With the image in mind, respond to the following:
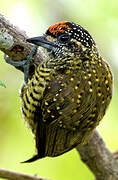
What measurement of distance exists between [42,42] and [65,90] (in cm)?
44

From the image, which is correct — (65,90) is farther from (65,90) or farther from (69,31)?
(69,31)

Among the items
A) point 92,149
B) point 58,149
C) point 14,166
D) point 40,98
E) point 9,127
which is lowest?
point 14,166

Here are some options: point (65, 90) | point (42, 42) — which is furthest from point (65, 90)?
point (42, 42)

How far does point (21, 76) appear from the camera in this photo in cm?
542

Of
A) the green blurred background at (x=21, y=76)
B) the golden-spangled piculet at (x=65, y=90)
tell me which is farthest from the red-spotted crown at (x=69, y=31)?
the green blurred background at (x=21, y=76)

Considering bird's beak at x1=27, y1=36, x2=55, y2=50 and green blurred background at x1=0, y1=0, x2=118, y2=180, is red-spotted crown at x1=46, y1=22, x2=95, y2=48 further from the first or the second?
green blurred background at x1=0, y1=0, x2=118, y2=180

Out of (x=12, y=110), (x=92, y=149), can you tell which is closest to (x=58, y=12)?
(x=12, y=110)

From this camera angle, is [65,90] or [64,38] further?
[64,38]

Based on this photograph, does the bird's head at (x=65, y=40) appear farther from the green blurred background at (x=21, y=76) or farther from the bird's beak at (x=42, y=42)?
the green blurred background at (x=21, y=76)

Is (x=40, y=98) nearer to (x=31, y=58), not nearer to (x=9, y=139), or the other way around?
(x=31, y=58)

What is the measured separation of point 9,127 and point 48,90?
1815mm

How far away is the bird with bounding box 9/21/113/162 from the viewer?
3740mm

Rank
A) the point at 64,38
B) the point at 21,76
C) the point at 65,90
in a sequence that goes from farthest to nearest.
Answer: the point at 21,76, the point at 64,38, the point at 65,90

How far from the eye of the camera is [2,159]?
557 cm
